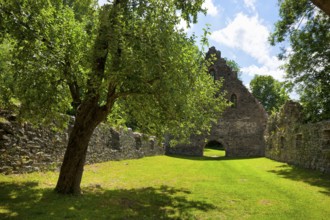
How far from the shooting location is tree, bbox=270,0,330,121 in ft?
64.6

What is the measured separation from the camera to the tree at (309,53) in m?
19.7

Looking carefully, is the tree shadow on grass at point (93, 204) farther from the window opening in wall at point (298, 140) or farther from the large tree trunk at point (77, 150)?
the window opening in wall at point (298, 140)

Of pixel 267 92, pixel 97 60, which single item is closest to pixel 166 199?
pixel 97 60

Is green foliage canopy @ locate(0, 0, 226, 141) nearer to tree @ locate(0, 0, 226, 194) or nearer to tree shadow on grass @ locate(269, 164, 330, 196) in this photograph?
tree @ locate(0, 0, 226, 194)

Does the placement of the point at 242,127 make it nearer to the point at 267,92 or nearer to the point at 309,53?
the point at 309,53

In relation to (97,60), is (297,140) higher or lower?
lower

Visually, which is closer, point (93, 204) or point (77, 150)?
point (93, 204)

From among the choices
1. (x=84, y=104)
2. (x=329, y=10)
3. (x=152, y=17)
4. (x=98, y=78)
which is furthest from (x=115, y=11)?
(x=329, y=10)

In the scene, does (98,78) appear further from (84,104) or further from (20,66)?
(20,66)

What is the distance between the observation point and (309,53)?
20.5m

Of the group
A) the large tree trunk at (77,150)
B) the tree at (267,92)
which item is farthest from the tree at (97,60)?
the tree at (267,92)

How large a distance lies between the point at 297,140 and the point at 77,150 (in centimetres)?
1626

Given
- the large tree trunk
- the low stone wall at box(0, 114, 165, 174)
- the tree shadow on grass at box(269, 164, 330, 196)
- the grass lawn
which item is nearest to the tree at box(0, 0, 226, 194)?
the large tree trunk

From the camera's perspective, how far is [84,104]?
32.0 feet
